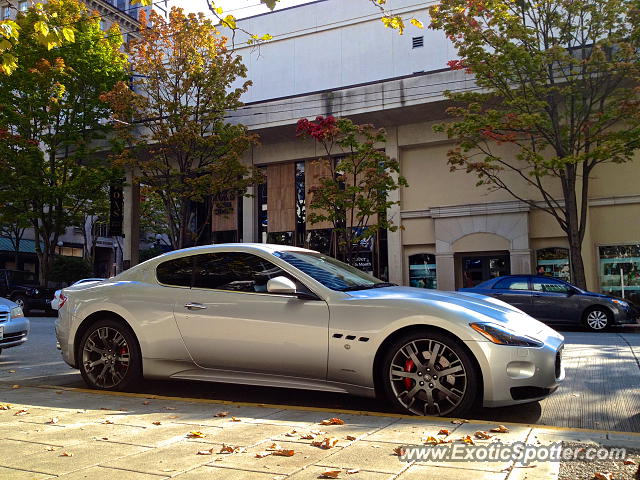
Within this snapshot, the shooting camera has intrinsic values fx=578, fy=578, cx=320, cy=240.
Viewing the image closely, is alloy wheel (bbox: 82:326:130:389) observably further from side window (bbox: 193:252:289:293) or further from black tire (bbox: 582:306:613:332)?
black tire (bbox: 582:306:613:332)

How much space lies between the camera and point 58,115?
2459 cm

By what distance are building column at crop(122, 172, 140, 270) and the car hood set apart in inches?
1063

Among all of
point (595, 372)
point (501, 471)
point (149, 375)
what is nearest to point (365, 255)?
point (595, 372)

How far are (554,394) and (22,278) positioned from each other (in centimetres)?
2402

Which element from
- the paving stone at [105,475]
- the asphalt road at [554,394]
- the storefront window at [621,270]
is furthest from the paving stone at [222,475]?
the storefront window at [621,270]

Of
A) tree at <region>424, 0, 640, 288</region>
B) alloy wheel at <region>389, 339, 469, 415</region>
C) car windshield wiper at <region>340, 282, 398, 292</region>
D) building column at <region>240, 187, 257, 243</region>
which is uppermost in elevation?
tree at <region>424, 0, 640, 288</region>

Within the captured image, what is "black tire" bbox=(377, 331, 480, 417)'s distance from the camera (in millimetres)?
4367

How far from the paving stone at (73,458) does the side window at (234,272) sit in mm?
1956

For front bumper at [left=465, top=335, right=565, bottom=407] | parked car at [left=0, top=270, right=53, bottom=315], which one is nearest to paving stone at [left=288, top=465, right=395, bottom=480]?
front bumper at [left=465, top=335, right=565, bottom=407]

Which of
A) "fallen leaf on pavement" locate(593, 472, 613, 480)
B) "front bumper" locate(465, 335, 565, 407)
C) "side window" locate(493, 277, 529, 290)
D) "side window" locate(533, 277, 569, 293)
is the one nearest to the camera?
"fallen leaf on pavement" locate(593, 472, 613, 480)

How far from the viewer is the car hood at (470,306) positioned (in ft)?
15.0

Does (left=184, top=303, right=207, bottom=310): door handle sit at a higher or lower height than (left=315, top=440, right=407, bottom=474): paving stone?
higher

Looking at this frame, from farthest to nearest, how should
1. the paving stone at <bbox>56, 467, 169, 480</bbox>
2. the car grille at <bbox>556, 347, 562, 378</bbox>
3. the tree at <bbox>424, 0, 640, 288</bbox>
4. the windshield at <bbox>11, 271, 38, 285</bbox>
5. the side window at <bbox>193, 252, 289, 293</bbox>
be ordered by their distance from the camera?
the windshield at <bbox>11, 271, 38, 285</bbox> → the tree at <bbox>424, 0, 640, 288</bbox> → the side window at <bbox>193, 252, 289, 293</bbox> → the car grille at <bbox>556, 347, 562, 378</bbox> → the paving stone at <bbox>56, 467, 169, 480</bbox>

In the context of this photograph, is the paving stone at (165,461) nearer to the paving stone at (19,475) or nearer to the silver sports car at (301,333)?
the paving stone at (19,475)
